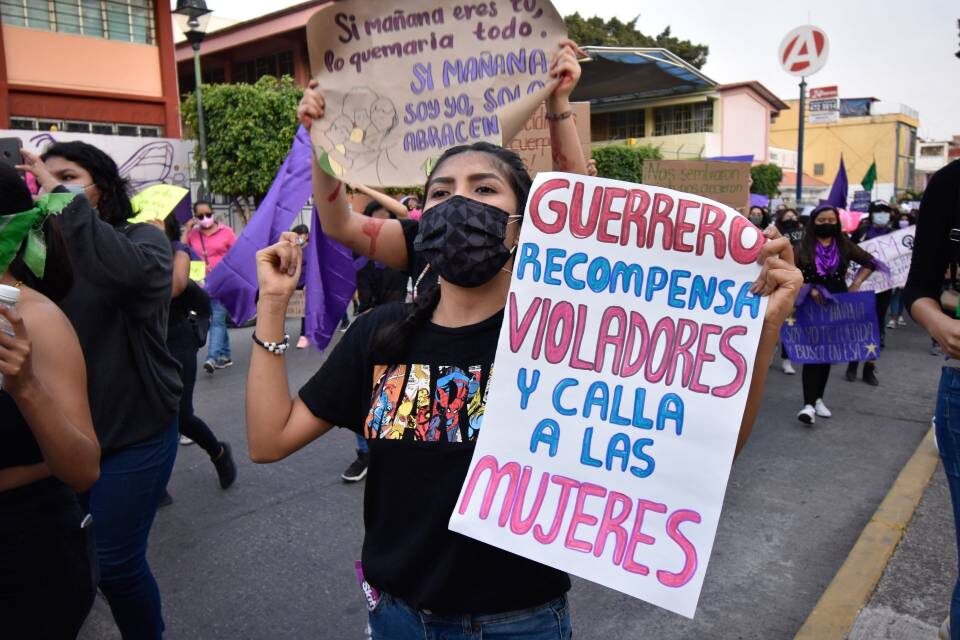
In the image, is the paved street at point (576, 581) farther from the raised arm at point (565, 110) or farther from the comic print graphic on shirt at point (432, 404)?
the raised arm at point (565, 110)

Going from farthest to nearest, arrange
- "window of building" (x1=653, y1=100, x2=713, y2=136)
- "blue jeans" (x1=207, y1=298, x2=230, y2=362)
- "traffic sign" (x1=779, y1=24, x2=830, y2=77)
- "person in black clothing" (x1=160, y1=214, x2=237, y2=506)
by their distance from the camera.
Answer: "window of building" (x1=653, y1=100, x2=713, y2=136) < "traffic sign" (x1=779, y1=24, x2=830, y2=77) < "blue jeans" (x1=207, y1=298, x2=230, y2=362) < "person in black clothing" (x1=160, y1=214, x2=237, y2=506)

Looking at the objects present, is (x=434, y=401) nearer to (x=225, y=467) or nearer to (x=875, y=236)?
(x=225, y=467)

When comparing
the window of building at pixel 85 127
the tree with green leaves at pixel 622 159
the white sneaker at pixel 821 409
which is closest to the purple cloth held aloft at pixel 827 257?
the white sneaker at pixel 821 409

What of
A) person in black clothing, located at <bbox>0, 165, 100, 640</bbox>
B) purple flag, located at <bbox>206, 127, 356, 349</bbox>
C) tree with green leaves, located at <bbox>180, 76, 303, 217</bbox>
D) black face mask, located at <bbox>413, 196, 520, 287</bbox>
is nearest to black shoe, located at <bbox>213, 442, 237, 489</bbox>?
purple flag, located at <bbox>206, 127, 356, 349</bbox>

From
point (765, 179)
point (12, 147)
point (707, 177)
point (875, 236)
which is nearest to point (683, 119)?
point (765, 179)

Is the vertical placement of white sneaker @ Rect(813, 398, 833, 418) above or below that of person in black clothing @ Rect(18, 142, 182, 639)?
below

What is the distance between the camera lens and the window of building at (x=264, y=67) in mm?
25953

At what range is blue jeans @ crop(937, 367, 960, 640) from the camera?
239 cm

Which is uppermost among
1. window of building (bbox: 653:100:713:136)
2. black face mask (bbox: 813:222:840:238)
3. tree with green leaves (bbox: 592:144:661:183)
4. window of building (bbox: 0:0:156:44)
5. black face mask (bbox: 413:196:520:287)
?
window of building (bbox: 0:0:156:44)

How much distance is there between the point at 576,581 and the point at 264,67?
26.1 m

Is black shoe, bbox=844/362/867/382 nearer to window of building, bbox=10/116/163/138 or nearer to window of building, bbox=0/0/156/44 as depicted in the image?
window of building, bbox=10/116/163/138

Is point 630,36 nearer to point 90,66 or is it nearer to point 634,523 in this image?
point 90,66

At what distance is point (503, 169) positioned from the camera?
1859mm

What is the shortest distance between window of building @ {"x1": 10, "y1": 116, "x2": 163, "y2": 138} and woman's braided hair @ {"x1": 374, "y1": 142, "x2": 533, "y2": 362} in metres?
16.4
